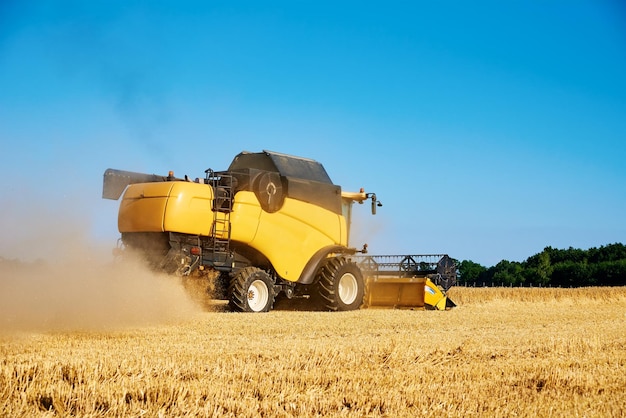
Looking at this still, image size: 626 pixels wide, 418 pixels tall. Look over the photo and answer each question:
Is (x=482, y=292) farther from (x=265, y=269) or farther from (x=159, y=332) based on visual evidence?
(x=159, y=332)

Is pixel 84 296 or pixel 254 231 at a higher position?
pixel 254 231

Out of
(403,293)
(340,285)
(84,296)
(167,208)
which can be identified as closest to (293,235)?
(340,285)

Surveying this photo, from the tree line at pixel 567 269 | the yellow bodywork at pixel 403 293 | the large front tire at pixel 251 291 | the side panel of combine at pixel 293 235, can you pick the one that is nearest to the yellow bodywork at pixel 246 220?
the side panel of combine at pixel 293 235

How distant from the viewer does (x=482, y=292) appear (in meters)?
27.4

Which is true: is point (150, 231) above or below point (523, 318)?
above

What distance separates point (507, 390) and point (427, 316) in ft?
30.8

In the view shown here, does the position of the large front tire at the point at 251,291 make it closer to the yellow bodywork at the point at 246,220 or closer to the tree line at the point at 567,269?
the yellow bodywork at the point at 246,220

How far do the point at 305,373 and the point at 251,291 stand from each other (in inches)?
342

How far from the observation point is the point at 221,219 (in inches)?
574

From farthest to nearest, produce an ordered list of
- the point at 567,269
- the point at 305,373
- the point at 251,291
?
the point at 567,269 < the point at 251,291 < the point at 305,373

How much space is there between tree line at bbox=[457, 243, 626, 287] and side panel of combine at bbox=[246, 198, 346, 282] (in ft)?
190

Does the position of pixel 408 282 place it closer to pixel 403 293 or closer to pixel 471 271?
pixel 403 293

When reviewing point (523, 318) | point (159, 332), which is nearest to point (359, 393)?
point (159, 332)

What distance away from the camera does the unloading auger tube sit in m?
18.4
